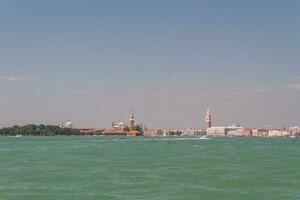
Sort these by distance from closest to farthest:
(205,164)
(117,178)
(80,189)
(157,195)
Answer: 1. (157,195)
2. (80,189)
3. (117,178)
4. (205,164)

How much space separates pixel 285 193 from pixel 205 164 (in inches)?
652

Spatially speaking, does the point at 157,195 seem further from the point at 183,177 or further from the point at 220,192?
the point at 183,177

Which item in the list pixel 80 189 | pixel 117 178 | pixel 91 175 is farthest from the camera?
pixel 91 175

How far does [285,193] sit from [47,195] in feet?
32.1

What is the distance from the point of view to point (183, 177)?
1203 inches

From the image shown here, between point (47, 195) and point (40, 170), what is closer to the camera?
point (47, 195)

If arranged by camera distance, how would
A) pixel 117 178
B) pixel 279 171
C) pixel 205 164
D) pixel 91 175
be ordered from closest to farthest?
pixel 117 178
pixel 91 175
pixel 279 171
pixel 205 164

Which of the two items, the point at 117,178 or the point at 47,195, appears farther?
the point at 117,178

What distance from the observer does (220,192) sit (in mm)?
24344

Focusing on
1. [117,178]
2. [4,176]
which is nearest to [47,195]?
[117,178]

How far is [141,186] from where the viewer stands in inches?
1022

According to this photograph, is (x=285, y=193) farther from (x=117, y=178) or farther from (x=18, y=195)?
(x=18, y=195)

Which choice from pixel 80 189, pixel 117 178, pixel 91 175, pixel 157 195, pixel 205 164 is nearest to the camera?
pixel 157 195

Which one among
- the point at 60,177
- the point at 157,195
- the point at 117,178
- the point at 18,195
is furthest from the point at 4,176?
the point at 157,195
